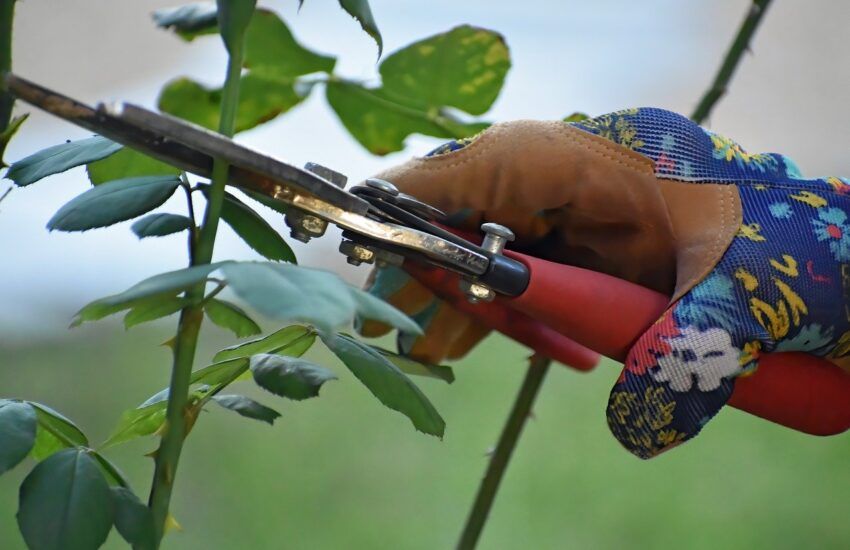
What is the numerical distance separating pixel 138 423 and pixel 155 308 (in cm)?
7

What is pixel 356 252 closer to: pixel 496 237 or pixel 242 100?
pixel 496 237

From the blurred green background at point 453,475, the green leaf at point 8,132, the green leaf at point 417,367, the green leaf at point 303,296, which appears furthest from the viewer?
the blurred green background at point 453,475

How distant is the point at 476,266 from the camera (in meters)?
0.34

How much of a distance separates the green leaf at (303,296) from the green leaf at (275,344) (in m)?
0.12

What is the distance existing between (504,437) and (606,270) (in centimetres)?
12

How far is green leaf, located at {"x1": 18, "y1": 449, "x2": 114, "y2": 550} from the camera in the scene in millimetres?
278

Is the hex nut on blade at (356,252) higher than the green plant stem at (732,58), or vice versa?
the green plant stem at (732,58)

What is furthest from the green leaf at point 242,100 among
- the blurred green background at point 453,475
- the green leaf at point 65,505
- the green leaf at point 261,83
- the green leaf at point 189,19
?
the blurred green background at point 453,475

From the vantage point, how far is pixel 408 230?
0.33 metres

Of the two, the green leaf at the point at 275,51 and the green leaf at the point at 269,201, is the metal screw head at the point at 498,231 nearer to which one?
the green leaf at the point at 269,201

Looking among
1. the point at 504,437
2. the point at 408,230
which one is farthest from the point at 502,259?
the point at 504,437

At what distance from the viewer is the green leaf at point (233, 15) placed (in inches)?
11.4

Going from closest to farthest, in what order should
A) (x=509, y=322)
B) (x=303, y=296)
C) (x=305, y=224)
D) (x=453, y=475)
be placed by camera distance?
(x=303, y=296) → (x=305, y=224) → (x=509, y=322) → (x=453, y=475)

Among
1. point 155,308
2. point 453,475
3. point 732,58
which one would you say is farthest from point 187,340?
point 453,475
